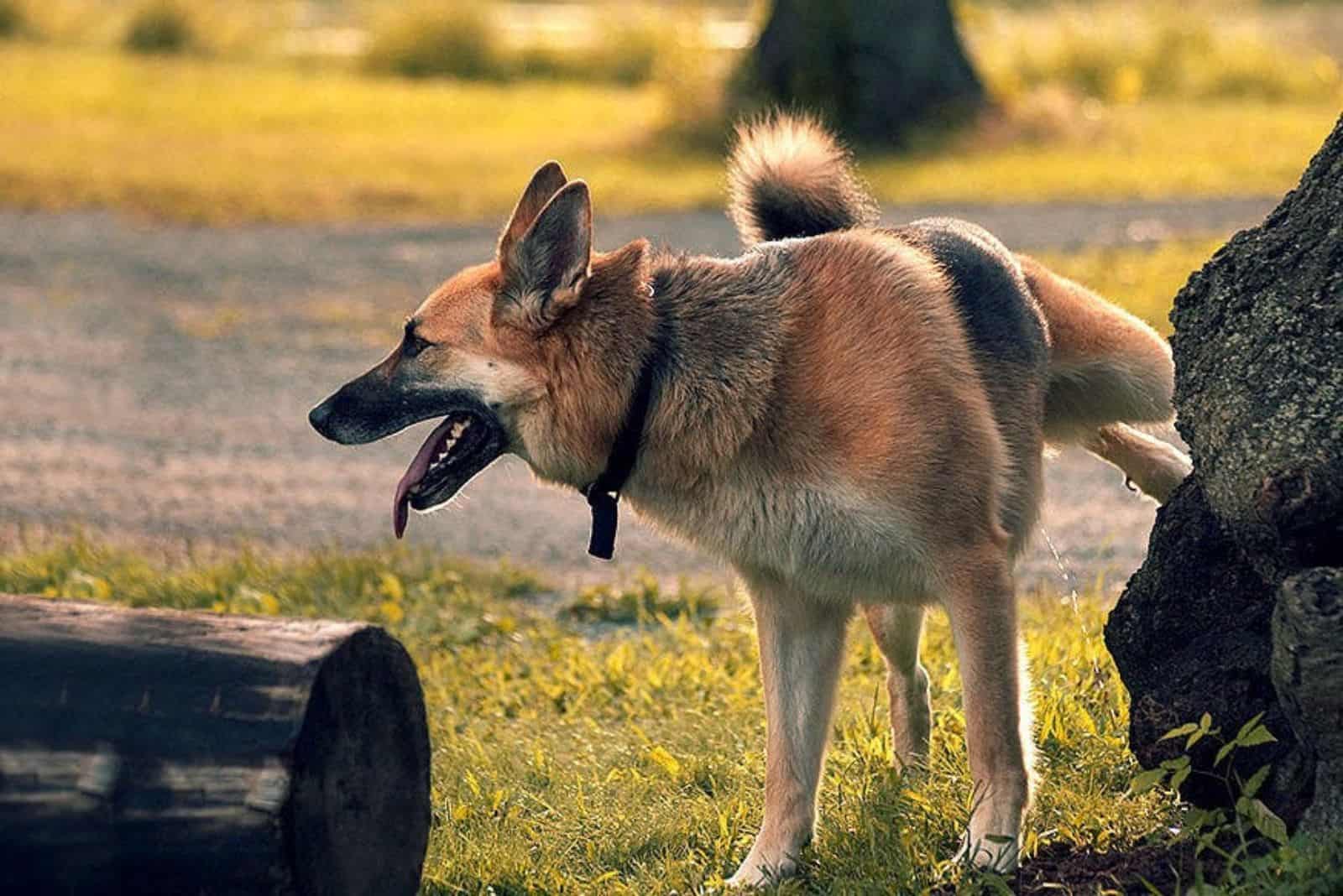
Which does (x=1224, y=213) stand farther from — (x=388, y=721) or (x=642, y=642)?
(x=388, y=721)

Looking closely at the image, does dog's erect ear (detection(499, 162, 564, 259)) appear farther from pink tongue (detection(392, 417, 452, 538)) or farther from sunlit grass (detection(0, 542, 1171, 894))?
sunlit grass (detection(0, 542, 1171, 894))

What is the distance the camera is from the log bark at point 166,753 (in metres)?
3.56

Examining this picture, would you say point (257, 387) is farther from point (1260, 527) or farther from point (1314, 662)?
point (1314, 662)

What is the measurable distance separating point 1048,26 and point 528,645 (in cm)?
3010

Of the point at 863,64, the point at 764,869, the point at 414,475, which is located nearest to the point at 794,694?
the point at 764,869

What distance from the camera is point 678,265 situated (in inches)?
192

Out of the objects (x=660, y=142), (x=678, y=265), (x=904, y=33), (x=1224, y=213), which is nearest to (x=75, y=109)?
(x=660, y=142)

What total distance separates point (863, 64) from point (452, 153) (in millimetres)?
4335

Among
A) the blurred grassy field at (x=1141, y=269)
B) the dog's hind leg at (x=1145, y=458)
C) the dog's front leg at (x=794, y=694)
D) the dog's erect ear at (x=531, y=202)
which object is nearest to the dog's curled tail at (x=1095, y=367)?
the dog's hind leg at (x=1145, y=458)

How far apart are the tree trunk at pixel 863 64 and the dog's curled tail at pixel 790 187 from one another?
12372 mm

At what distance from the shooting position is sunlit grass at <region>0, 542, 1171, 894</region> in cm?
468

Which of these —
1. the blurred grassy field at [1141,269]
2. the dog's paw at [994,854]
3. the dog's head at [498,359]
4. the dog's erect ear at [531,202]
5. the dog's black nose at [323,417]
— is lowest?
the dog's paw at [994,854]

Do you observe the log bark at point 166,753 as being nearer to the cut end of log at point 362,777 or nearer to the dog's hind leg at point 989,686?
the cut end of log at point 362,777

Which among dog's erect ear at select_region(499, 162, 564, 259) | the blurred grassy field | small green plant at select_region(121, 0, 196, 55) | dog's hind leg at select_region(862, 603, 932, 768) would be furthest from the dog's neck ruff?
small green plant at select_region(121, 0, 196, 55)
